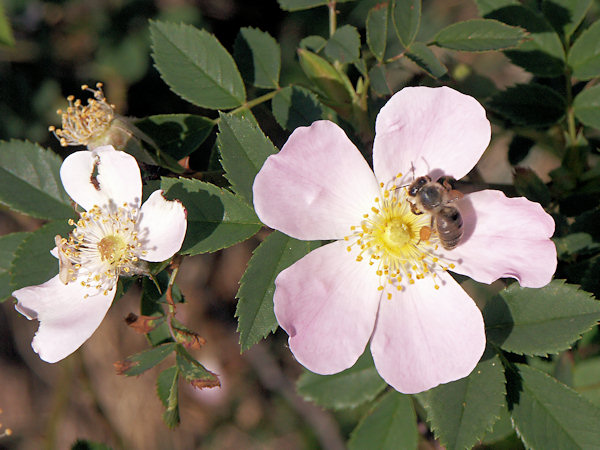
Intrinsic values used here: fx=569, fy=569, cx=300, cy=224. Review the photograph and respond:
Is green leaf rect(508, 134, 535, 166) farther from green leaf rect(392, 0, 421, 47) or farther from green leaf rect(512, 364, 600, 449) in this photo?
green leaf rect(512, 364, 600, 449)

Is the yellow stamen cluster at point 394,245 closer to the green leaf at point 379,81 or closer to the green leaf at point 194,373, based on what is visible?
the green leaf at point 379,81

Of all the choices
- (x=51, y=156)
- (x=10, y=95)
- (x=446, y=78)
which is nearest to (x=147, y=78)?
(x=10, y=95)

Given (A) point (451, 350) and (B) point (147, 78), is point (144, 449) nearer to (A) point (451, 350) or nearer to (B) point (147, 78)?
(B) point (147, 78)

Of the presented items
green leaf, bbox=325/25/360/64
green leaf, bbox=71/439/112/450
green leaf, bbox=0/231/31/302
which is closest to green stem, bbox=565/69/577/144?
green leaf, bbox=325/25/360/64

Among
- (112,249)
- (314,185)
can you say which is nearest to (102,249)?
(112,249)

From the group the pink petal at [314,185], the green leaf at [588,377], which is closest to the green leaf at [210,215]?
the pink petal at [314,185]

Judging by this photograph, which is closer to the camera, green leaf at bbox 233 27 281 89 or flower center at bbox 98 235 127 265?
flower center at bbox 98 235 127 265

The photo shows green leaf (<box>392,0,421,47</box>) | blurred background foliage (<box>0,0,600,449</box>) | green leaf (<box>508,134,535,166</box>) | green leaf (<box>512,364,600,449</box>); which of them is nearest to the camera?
green leaf (<box>512,364,600,449</box>)

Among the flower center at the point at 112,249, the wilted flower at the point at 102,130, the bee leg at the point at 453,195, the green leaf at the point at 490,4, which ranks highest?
the green leaf at the point at 490,4
